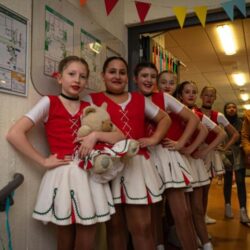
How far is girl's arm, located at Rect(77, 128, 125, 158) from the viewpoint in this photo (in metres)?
1.28

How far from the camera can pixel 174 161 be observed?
5.68 ft

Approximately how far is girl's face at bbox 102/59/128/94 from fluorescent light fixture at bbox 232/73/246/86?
4622 millimetres

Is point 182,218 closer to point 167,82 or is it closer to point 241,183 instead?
point 167,82

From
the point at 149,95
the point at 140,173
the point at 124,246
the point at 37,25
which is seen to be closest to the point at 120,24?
the point at 149,95

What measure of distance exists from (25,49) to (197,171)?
1284 mm

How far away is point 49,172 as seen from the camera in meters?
1.33

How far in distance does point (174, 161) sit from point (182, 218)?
1.03 feet

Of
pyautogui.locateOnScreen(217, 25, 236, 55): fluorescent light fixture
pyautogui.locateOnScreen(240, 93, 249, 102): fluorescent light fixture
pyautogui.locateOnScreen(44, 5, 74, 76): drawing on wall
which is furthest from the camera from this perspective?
pyautogui.locateOnScreen(240, 93, 249, 102): fluorescent light fixture

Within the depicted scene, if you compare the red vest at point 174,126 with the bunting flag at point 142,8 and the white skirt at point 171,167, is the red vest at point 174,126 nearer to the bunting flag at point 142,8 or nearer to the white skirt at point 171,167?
the white skirt at point 171,167

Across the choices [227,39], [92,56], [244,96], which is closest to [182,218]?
[92,56]

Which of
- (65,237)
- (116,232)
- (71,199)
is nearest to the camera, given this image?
(71,199)

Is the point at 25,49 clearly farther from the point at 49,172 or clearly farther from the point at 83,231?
the point at 83,231

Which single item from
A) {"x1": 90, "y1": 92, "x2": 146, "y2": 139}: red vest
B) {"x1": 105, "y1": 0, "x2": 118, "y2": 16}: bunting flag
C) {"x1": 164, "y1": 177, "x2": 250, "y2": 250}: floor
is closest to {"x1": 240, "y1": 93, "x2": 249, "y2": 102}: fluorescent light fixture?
{"x1": 164, "y1": 177, "x2": 250, "y2": 250}: floor

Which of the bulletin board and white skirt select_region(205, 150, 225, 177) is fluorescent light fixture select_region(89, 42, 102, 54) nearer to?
the bulletin board
